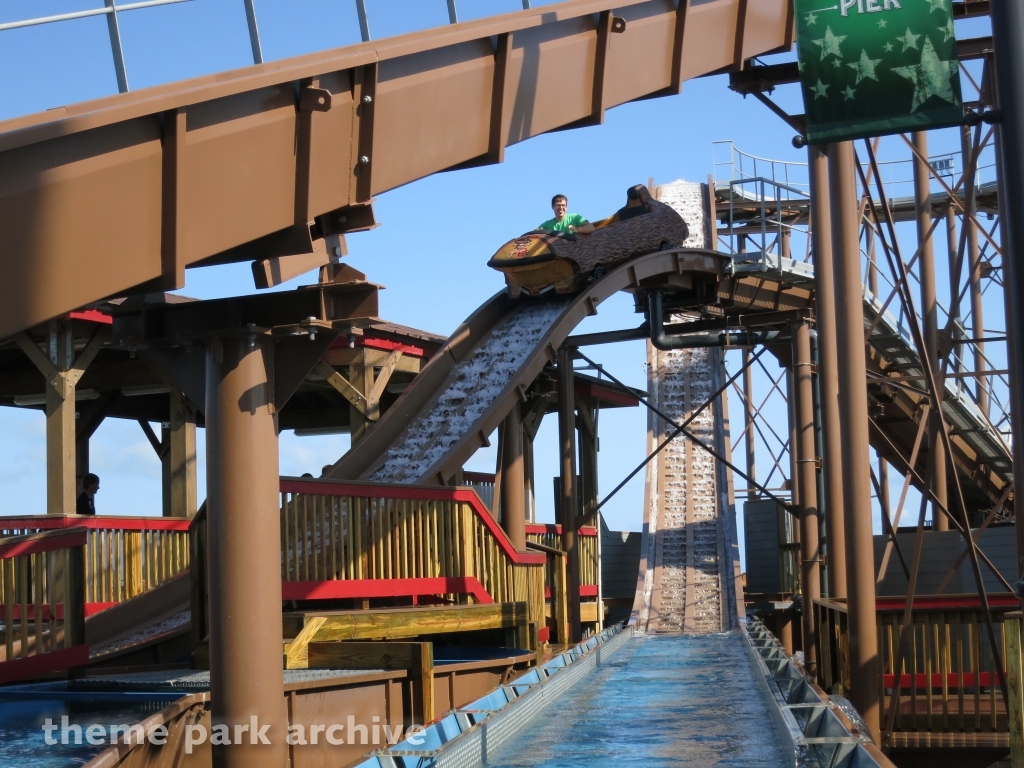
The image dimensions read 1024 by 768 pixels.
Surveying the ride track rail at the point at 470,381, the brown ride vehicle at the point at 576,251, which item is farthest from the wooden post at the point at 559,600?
the brown ride vehicle at the point at 576,251

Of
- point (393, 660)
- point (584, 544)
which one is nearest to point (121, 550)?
point (393, 660)

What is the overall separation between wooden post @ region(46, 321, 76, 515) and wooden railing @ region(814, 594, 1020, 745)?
878 centimetres

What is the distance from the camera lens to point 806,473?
16672 millimetres

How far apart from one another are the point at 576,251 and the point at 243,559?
1187 centimetres

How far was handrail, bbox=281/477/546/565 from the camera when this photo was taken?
980 cm

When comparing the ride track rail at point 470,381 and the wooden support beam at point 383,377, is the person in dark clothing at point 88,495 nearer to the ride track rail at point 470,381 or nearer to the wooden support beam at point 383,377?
the ride track rail at point 470,381

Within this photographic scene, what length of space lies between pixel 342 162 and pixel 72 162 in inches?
67.7

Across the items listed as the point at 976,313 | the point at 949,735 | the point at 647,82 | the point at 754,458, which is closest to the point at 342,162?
the point at 647,82

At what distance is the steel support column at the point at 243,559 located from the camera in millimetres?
5695

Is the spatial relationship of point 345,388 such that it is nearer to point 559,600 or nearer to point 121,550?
point 559,600

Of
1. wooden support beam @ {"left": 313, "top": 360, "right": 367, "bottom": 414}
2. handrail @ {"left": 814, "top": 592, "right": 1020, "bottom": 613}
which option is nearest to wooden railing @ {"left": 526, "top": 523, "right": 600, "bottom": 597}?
wooden support beam @ {"left": 313, "top": 360, "right": 367, "bottom": 414}

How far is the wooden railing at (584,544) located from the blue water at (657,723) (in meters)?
7.42

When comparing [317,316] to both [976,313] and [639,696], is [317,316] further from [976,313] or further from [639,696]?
[976,313]

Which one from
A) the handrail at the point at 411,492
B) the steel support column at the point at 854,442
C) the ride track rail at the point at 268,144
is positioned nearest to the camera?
the ride track rail at the point at 268,144
